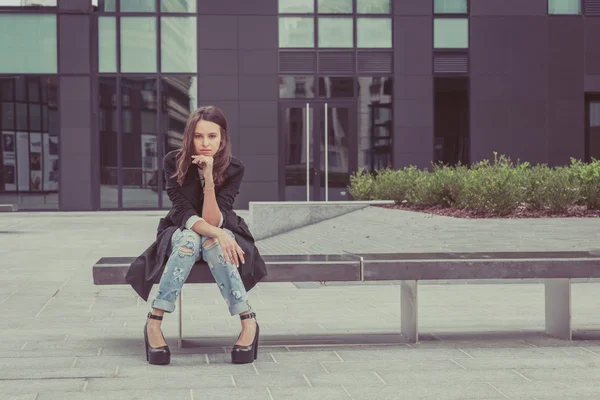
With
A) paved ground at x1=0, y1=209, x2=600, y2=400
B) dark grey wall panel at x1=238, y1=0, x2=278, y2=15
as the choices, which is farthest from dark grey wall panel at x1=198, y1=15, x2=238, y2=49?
paved ground at x1=0, y1=209, x2=600, y2=400

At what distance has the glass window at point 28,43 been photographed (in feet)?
91.4

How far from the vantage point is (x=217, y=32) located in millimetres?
28453

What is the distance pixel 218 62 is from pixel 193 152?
22834 mm

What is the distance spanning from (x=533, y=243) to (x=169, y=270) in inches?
305

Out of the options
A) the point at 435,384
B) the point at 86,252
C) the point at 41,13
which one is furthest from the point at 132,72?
the point at 435,384

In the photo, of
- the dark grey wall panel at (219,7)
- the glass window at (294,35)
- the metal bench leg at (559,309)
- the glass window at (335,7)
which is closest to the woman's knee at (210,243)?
the metal bench leg at (559,309)

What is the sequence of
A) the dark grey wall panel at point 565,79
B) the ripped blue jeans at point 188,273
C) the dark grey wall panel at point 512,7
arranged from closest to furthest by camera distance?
1. the ripped blue jeans at point 188,273
2. the dark grey wall panel at point 512,7
3. the dark grey wall panel at point 565,79

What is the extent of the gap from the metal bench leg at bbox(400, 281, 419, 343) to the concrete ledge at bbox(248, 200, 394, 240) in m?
10.5

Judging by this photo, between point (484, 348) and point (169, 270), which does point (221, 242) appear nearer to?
point (169, 270)

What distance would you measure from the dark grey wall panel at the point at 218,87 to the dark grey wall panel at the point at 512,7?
7.56 metres

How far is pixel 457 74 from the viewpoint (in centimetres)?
2914

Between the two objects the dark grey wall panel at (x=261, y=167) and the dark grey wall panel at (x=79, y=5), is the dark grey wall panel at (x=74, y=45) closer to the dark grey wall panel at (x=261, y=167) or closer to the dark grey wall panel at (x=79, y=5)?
the dark grey wall panel at (x=79, y=5)

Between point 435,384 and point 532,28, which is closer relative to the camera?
point 435,384

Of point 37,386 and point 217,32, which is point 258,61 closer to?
point 217,32
